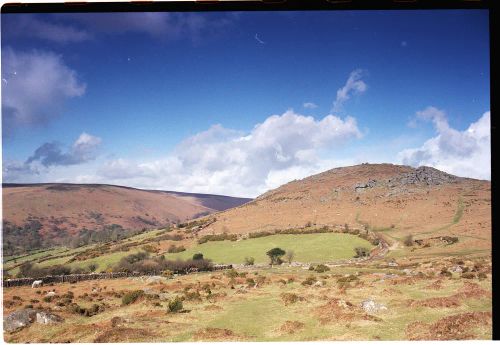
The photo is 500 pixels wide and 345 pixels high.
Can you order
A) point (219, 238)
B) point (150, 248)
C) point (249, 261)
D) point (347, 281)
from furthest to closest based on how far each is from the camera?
point (219, 238), point (150, 248), point (249, 261), point (347, 281)

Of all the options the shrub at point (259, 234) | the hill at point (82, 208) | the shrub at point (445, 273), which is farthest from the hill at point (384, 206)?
the hill at point (82, 208)

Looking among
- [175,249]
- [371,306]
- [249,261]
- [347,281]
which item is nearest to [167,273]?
[175,249]

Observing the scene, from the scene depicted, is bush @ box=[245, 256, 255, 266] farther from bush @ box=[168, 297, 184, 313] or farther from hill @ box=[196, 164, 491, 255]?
bush @ box=[168, 297, 184, 313]

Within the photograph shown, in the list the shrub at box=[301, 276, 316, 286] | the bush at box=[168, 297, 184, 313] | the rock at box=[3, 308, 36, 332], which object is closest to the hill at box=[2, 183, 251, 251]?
the rock at box=[3, 308, 36, 332]

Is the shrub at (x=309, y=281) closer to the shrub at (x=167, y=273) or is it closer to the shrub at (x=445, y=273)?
the shrub at (x=445, y=273)

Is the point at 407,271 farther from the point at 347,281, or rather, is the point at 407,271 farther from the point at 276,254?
the point at 276,254

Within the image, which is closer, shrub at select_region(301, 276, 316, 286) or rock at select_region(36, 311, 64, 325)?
rock at select_region(36, 311, 64, 325)
